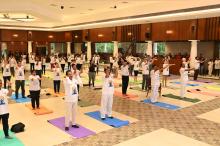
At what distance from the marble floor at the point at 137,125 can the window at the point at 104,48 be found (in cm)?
1756

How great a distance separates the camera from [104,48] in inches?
1141

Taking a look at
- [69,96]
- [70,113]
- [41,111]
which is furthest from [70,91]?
[41,111]

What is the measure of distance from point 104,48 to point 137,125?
22.0 meters

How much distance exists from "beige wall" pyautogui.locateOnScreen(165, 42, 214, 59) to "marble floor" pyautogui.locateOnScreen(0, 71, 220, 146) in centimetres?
1015

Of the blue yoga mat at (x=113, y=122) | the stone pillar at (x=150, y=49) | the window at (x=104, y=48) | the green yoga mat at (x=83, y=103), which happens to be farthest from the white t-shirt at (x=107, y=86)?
the window at (x=104, y=48)

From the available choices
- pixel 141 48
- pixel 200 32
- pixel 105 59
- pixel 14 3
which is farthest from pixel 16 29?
pixel 200 32

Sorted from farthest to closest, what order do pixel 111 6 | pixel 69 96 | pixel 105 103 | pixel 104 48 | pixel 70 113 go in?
pixel 104 48
pixel 111 6
pixel 105 103
pixel 70 113
pixel 69 96

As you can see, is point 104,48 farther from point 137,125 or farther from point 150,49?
point 137,125

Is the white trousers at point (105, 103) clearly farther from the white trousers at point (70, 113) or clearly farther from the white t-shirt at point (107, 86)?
the white trousers at point (70, 113)

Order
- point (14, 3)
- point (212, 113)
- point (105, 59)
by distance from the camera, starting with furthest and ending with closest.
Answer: point (105, 59)
point (14, 3)
point (212, 113)

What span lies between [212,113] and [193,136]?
2741 millimetres

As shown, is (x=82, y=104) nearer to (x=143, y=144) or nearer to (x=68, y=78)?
(x=68, y=78)

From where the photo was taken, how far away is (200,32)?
60.1 ft

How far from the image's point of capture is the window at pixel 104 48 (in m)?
28.1
